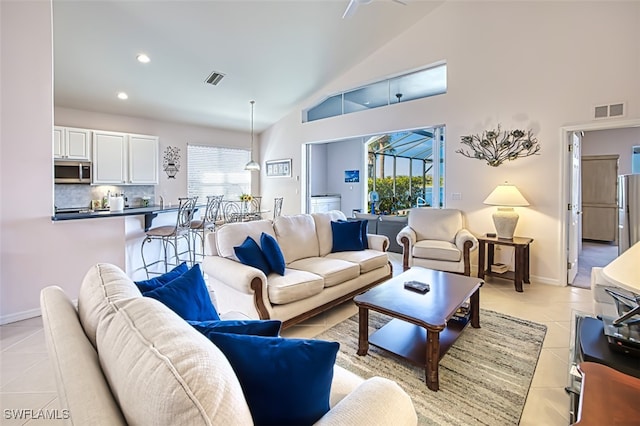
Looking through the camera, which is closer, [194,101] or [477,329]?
[477,329]

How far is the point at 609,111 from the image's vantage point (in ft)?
12.2

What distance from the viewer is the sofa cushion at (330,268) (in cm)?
303

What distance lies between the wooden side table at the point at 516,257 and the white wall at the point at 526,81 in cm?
25

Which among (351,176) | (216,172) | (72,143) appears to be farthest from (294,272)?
(351,176)

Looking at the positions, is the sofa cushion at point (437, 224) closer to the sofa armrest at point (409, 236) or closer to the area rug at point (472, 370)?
the sofa armrest at point (409, 236)

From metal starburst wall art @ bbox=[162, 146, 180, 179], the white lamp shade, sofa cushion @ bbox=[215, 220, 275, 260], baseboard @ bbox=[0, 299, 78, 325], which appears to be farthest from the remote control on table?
metal starburst wall art @ bbox=[162, 146, 180, 179]

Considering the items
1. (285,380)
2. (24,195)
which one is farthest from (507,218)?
(24,195)

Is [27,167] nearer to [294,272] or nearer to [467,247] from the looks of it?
[294,272]

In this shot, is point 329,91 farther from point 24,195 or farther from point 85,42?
point 24,195

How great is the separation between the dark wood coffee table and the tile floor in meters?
0.55

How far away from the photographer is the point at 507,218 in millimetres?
4215

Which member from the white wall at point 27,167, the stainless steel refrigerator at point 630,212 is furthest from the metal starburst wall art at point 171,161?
the stainless steel refrigerator at point 630,212

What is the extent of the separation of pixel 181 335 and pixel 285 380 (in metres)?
0.32

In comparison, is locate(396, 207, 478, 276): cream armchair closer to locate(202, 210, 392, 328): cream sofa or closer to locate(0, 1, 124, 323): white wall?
locate(202, 210, 392, 328): cream sofa
